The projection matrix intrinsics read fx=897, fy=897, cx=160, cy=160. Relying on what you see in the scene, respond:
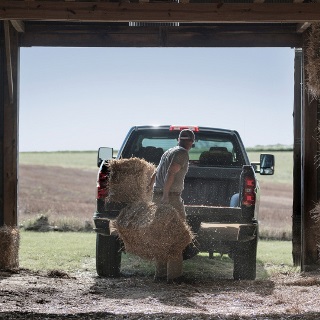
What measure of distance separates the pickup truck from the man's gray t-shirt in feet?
1.59

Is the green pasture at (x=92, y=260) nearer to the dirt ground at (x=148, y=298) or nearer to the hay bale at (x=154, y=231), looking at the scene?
the dirt ground at (x=148, y=298)

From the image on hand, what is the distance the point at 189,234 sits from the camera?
39.1 ft

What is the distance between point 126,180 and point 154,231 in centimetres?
104

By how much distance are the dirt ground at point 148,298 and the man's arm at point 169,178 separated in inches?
47.2

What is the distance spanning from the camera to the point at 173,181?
475 inches

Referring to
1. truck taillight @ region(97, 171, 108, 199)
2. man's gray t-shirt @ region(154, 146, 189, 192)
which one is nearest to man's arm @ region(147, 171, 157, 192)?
man's gray t-shirt @ region(154, 146, 189, 192)

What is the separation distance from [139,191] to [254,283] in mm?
2045

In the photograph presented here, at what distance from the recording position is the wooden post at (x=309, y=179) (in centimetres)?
1498

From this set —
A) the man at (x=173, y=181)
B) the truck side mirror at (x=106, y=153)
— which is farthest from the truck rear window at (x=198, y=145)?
the man at (x=173, y=181)

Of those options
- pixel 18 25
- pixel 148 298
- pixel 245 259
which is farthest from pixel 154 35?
pixel 148 298

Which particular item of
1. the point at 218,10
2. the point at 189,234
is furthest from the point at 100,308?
the point at 218,10

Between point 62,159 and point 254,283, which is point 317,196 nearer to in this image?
point 254,283

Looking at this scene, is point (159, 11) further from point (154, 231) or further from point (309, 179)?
point (309, 179)

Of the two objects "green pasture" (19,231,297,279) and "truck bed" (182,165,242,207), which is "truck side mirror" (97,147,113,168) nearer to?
"truck bed" (182,165,242,207)
